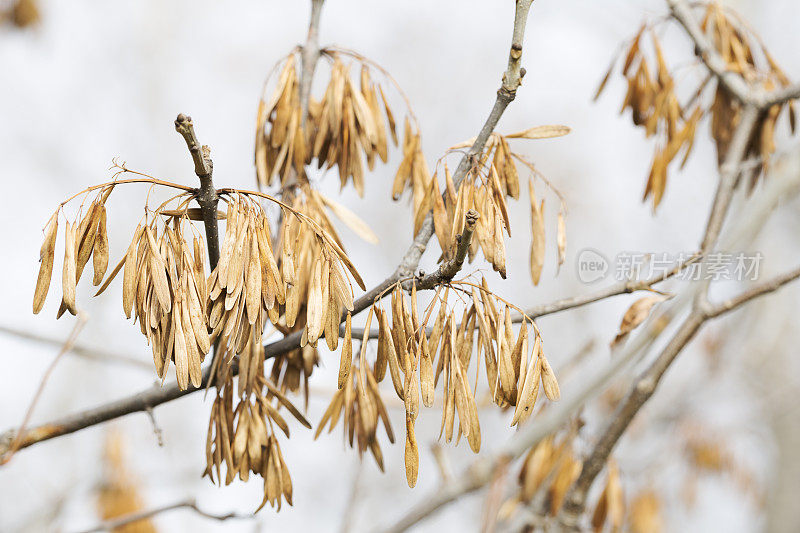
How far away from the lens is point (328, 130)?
1.12 metres

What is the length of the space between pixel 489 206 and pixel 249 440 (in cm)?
40

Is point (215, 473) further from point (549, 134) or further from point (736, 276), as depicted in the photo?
point (736, 276)

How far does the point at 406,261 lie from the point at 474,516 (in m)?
3.82

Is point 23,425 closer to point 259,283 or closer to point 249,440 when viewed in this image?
point 249,440

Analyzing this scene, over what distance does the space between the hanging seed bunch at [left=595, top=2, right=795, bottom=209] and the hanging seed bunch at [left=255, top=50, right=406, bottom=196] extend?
0.55 m

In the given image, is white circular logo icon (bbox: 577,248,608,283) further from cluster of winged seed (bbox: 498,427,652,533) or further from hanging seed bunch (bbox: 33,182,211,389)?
hanging seed bunch (bbox: 33,182,211,389)

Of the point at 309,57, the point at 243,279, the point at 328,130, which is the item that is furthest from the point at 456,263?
the point at 309,57

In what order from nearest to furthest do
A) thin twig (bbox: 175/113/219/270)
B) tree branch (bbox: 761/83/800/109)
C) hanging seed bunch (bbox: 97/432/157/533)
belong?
1. thin twig (bbox: 175/113/219/270)
2. tree branch (bbox: 761/83/800/109)
3. hanging seed bunch (bbox: 97/432/157/533)

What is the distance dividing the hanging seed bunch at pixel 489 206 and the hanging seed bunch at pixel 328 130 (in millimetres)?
203

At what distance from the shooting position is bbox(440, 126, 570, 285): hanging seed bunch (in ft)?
2.63

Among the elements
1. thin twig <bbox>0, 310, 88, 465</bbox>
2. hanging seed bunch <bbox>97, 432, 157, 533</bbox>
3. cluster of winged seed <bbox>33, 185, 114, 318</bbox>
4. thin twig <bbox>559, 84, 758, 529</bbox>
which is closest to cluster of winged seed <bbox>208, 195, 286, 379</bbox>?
cluster of winged seed <bbox>33, 185, 114, 318</bbox>

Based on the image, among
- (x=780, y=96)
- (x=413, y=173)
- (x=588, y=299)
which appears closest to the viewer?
(x=588, y=299)

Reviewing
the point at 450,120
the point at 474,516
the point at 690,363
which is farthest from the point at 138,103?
the point at 690,363

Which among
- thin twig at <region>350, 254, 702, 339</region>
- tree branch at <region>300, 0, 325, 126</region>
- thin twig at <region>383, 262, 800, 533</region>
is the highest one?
tree branch at <region>300, 0, 325, 126</region>
